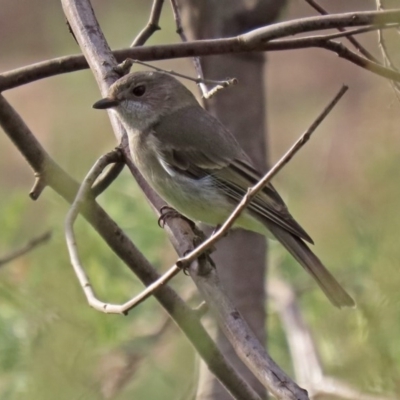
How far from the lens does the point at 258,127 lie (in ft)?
12.0

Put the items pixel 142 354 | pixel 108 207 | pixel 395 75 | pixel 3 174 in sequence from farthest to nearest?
pixel 3 174 → pixel 108 207 → pixel 142 354 → pixel 395 75

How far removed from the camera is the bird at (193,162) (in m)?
3.32

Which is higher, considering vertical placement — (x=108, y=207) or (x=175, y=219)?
(x=175, y=219)

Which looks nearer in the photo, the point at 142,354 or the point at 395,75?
the point at 395,75

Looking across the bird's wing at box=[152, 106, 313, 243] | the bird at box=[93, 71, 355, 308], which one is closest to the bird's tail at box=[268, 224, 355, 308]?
the bird at box=[93, 71, 355, 308]

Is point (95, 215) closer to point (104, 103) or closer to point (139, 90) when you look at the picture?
point (104, 103)

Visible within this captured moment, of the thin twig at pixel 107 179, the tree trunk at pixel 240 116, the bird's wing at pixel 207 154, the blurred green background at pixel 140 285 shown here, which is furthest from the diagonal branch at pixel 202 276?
the tree trunk at pixel 240 116

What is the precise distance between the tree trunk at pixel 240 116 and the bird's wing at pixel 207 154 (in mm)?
68

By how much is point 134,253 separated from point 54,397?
3.23 feet

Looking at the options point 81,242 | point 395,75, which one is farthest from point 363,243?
point 81,242

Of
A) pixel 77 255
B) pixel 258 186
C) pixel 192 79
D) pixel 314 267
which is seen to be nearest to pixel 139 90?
pixel 192 79

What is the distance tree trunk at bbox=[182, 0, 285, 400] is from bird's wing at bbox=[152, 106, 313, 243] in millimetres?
68

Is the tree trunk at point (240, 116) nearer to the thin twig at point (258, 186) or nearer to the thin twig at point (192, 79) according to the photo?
the thin twig at point (192, 79)

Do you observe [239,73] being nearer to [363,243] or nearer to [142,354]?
[363,243]
